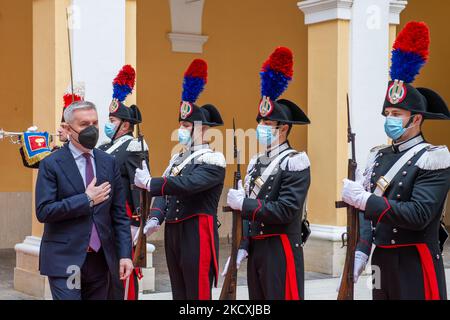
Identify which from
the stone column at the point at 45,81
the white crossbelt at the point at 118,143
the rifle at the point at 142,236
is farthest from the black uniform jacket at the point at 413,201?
the stone column at the point at 45,81

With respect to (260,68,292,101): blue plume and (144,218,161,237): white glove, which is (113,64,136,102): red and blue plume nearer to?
(144,218,161,237): white glove

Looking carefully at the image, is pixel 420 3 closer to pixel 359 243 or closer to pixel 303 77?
pixel 303 77

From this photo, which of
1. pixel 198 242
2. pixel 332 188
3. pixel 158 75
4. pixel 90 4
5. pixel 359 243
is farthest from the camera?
pixel 158 75

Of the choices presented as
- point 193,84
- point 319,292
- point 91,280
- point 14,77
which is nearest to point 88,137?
point 91,280

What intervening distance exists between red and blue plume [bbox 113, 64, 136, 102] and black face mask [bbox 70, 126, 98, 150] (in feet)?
9.28

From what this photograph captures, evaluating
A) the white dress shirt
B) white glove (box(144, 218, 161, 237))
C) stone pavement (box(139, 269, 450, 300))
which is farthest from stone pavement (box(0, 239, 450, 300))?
the white dress shirt

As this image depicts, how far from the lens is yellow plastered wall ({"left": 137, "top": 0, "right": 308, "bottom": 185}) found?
523 inches

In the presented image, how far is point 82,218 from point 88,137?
1.58 feet

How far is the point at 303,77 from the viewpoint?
14008mm

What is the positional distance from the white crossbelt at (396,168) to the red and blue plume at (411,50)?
0.45 metres

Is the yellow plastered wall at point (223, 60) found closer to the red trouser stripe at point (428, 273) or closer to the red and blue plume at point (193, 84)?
the red and blue plume at point (193, 84)

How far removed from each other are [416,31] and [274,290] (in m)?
1.91

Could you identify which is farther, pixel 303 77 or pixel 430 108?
pixel 303 77

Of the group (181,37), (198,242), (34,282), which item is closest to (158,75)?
(181,37)
